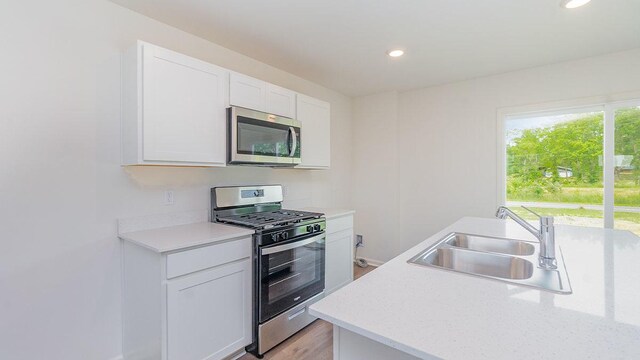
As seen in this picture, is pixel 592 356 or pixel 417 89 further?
pixel 417 89

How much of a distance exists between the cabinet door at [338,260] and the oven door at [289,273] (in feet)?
0.60

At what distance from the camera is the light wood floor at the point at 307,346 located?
2.07 m

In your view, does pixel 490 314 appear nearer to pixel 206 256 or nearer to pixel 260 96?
pixel 206 256

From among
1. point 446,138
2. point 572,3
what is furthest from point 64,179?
point 446,138

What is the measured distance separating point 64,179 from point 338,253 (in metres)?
2.24

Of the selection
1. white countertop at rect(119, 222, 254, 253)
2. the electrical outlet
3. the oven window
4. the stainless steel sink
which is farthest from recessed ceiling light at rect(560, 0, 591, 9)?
the electrical outlet

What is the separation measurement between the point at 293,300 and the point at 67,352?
4.71 ft

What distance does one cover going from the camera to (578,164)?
2910 mm

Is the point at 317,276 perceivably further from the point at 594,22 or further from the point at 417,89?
the point at 594,22

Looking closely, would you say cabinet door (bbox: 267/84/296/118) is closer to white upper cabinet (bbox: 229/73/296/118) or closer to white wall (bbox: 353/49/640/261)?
white upper cabinet (bbox: 229/73/296/118)

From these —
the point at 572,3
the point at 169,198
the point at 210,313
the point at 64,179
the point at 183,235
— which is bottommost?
the point at 210,313

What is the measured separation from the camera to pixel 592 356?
0.68 metres

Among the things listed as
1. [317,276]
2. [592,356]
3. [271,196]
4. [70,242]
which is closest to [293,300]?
[317,276]

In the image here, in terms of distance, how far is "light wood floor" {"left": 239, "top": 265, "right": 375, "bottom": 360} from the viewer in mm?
2068
